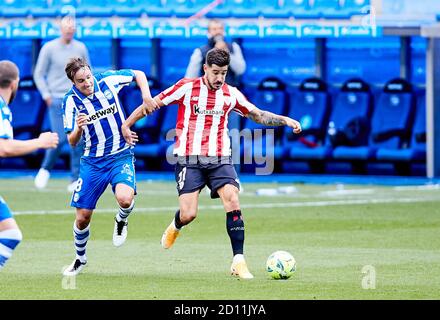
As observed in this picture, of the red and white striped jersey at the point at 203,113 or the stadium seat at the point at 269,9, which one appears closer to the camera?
the red and white striped jersey at the point at 203,113

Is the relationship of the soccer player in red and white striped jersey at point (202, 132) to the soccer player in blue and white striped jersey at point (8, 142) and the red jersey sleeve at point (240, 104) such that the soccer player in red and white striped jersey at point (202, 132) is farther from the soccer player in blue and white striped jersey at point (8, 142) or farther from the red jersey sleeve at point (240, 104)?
the soccer player in blue and white striped jersey at point (8, 142)

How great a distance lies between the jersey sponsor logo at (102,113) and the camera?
40.5 ft

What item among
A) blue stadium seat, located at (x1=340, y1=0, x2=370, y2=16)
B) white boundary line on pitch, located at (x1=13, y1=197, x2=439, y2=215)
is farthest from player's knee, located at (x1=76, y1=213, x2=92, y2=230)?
blue stadium seat, located at (x1=340, y1=0, x2=370, y2=16)

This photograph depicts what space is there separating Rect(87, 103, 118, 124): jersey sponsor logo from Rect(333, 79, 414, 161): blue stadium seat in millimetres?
10970

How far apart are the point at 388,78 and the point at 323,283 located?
13.9 m

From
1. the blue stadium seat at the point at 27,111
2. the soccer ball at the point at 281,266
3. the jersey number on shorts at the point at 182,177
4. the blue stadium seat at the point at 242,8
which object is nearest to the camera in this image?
the soccer ball at the point at 281,266

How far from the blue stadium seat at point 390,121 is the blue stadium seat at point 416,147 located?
0.13m

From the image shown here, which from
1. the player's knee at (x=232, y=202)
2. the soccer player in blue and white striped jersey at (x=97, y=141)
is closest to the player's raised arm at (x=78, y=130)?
the soccer player in blue and white striped jersey at (x=97, y=141)

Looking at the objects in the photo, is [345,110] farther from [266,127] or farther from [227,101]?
[227,101]

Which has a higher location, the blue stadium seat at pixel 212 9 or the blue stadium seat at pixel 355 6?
the blue stadium seat at pixel 212 9

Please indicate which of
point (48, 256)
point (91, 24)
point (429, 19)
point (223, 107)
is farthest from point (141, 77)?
point (91, 24)

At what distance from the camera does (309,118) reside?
78.6 feet

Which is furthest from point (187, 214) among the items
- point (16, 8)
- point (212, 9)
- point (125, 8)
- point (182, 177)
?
point (16, 8)

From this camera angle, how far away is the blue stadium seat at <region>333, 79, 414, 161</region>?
23.1 metres
